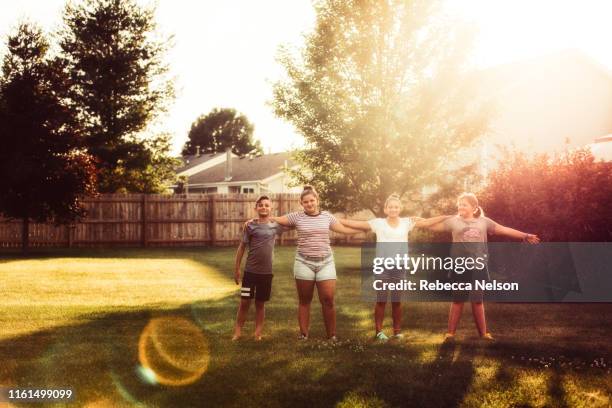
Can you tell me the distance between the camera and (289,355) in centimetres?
736

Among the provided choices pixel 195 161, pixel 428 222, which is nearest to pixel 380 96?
pixel 428 222

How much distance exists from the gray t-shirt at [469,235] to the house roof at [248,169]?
40.9m

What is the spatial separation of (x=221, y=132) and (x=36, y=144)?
64.0 metres

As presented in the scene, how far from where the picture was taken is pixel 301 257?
8031mm

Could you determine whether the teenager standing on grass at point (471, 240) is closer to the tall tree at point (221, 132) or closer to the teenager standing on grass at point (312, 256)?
the teenager standing on grass at point (312, 256)

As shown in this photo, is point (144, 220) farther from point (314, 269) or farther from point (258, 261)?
point (314, 269)

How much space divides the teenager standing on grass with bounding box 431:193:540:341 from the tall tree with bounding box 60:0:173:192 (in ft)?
95.7

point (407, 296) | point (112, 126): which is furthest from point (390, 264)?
point (112, 126)

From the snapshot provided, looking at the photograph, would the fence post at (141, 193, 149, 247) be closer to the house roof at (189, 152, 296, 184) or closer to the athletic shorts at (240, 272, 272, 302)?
the house roof at (189, 152, 296, 184)

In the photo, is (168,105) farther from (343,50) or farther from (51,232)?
(343,50)

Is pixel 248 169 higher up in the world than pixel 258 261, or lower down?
higher up

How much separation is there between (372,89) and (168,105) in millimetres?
21725

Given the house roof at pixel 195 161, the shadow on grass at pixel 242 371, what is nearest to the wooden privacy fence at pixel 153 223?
the shadow on grass at pixel 242 371

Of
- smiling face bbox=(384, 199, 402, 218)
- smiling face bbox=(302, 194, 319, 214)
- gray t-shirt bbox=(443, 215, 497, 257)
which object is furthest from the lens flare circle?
gray t-shirt bbox=(443, 215, 497, 257)
